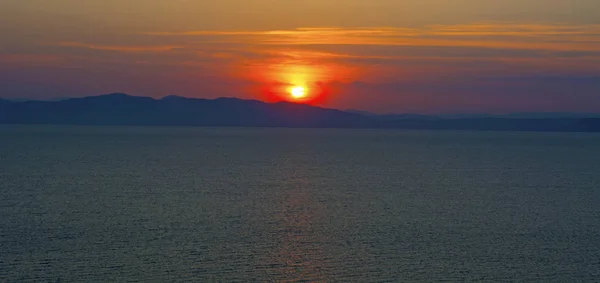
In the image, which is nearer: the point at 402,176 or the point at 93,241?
the point at 93,241

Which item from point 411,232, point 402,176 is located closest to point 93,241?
point 411,232

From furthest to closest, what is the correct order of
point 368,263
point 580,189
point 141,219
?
point 580,189, point 141,219, point 368,263

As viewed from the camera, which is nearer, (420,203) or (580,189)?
(420,203)

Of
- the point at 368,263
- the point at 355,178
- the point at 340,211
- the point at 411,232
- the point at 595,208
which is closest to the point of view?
the point at 368,263

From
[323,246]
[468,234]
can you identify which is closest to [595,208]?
[468,234]

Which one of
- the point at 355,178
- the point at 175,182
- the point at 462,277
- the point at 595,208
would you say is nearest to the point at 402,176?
the point at 355,178

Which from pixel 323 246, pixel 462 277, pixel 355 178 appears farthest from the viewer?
pixel 355 178

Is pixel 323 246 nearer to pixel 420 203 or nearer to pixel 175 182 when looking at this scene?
pixel 420 203

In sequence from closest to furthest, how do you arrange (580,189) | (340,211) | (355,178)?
(340,211) → (580,189) → (355,178)

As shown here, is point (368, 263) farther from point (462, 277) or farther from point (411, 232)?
point (411, 232)
